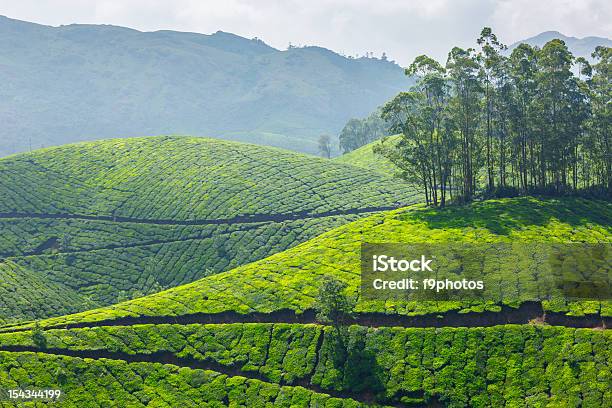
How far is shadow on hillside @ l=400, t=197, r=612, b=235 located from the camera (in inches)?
3728

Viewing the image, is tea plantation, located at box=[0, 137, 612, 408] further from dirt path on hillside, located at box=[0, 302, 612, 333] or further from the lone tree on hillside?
the lone tree on hillside

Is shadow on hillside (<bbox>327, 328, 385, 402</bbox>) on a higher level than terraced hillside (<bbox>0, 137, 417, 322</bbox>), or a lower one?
lower

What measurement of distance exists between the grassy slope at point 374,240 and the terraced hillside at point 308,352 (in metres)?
0.35

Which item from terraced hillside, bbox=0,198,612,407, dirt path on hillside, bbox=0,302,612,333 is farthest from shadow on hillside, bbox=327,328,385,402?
dirt path on hillside, bbox=0,302,612,333

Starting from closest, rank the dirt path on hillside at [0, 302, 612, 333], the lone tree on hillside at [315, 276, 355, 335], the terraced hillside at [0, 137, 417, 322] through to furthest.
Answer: the dirt path on hillside at [0, 302, 612, 333]
the lone tree on hillside at [315, 276, 355, 335]
the terraced hillside at [0, 137, 417, 322]

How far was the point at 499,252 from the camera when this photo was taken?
86062mm

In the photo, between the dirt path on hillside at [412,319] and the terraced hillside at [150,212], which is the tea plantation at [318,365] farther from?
the terraced hillside at [150,212]

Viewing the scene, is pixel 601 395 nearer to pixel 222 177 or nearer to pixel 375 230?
pixel 375 230

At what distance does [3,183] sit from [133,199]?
35.8 meters

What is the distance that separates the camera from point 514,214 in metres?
98.4

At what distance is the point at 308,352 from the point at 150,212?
85.3 metres

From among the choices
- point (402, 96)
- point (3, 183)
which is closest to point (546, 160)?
point (402, 96)

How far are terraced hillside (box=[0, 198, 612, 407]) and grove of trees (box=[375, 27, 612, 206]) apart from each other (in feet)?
76.3

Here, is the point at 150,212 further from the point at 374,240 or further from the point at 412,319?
the point at 412,319
